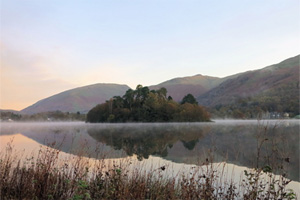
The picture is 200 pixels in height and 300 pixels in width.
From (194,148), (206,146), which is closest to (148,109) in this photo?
(206,146)

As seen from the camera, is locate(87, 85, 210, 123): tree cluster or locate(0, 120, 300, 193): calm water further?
locate(87, 85, 210, 123): tree cluster

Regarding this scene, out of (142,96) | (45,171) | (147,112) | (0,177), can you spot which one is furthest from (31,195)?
(142,96)

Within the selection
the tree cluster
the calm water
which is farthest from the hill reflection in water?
the tree cluster

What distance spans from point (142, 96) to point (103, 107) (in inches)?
801

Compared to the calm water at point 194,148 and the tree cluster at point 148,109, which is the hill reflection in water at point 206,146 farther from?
the tree cluster at point 148,109

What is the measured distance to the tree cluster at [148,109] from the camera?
109 meters

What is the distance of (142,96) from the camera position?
116 meters

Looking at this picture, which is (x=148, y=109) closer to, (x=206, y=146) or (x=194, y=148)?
(x=206, y=146)

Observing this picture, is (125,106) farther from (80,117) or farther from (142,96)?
(80,117)

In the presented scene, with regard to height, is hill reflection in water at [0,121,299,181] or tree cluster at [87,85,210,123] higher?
tree cluster at [87,85,210,123]

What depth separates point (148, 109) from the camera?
108750mm

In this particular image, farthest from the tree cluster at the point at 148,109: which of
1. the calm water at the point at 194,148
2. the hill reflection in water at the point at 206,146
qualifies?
the calm water at the point at 194,148

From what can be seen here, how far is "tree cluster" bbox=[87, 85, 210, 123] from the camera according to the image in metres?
109

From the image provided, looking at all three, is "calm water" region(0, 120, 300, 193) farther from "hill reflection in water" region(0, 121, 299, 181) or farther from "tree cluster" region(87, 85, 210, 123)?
"tree cluster" region(87, 85, 210, 123)
